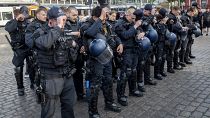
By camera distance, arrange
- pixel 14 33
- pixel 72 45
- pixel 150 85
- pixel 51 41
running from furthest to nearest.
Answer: pixel 150 85
pixel 14 33
pixel 72 45
pixel 51 41

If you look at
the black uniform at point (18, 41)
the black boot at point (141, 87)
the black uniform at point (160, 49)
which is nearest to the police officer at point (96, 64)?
the black boot at point (141, 87)

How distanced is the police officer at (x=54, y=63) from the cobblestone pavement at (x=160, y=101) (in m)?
1.25

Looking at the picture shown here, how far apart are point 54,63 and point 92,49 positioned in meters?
0.93

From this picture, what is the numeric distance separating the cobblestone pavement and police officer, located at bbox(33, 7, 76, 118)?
1.25m

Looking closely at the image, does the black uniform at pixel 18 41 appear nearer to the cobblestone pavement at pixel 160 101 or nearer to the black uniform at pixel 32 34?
the black uniform at pixel 32 34

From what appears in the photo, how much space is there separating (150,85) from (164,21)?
168 centimetres

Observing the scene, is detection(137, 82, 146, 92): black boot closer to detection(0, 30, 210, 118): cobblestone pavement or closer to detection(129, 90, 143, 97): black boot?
detection(0, 30, 210, 118): cobblestone pavement

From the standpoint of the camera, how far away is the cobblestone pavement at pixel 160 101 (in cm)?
506

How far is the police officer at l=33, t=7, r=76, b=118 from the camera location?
3.64m

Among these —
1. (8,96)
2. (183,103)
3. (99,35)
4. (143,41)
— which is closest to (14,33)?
(8,96)

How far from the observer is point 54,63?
12.3ft

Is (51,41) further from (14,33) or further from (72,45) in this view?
(14,33)

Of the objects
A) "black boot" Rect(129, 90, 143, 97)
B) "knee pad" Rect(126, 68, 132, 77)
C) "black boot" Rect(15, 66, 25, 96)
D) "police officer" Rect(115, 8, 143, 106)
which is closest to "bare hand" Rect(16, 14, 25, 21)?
"black boot" Rect(15, 66, 25, 96)

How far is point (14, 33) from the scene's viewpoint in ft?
20.5
